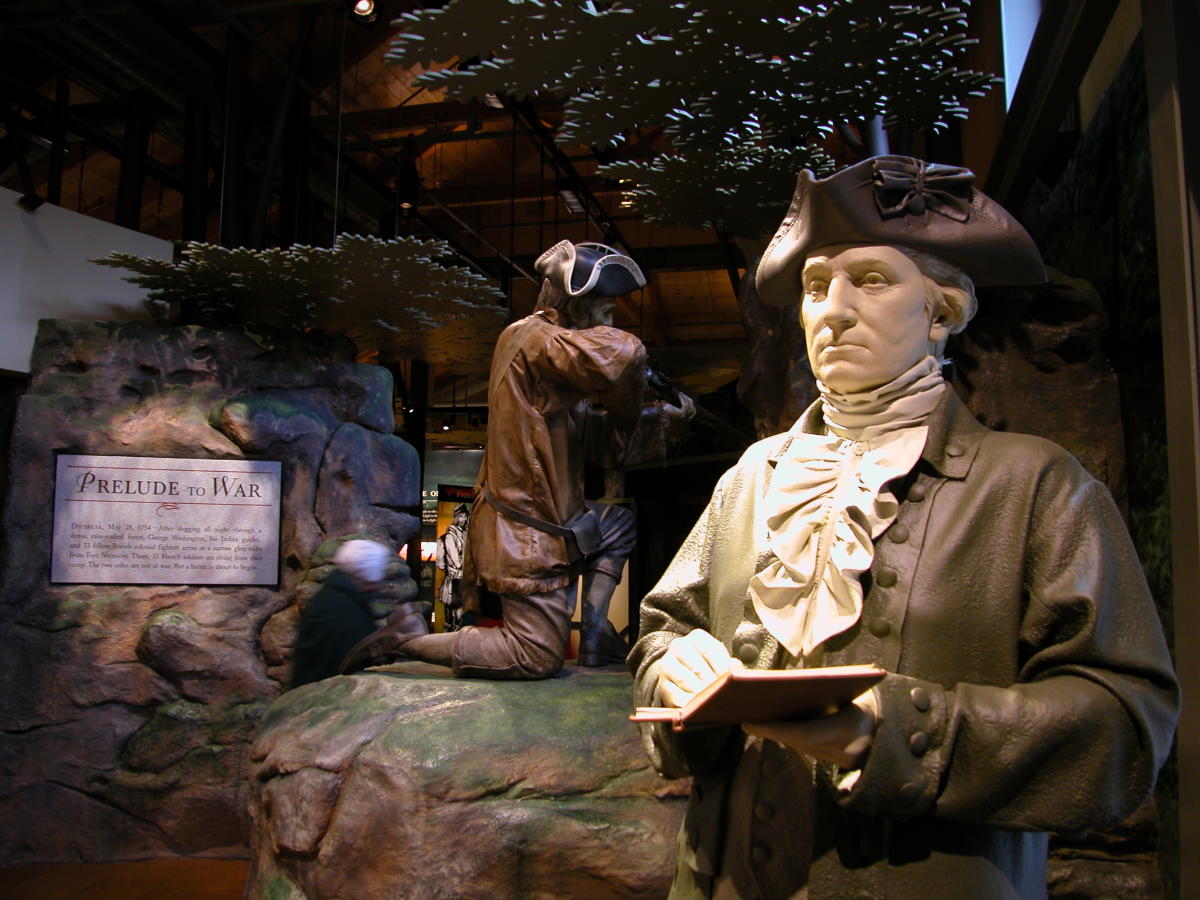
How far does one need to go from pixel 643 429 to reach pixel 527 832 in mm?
1517

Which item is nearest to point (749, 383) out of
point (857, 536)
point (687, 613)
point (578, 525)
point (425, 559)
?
point (578, 525)

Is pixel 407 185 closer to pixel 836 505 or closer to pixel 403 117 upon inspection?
pixel 403 117

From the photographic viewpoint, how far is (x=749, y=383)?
326 cm

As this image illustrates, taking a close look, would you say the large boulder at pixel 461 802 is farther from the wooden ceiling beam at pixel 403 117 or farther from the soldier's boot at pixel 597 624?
the wooden ceiling beam at pixel 403 117

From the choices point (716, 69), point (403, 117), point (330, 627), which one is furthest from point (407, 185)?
point (716, 69)

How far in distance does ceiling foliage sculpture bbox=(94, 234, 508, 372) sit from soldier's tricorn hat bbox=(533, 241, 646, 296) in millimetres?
973

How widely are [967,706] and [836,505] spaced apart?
328 millimetres

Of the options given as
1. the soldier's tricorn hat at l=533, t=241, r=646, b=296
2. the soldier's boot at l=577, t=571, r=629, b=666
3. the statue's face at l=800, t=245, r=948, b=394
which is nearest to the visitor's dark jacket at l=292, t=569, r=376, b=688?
the soldier's boot at l=577, t=571, r=629, b=666

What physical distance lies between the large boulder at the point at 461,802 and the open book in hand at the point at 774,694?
152 cm

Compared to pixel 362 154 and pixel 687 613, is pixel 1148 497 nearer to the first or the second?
pixel 687 613

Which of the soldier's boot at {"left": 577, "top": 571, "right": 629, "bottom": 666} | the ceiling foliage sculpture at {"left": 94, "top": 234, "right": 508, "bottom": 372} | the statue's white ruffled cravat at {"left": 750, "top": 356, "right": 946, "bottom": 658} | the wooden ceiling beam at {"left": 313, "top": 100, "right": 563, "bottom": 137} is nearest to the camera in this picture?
the statue's white ruffled cravat at {"left": 750, "top": 356, "right": 946, "bottom": 658}

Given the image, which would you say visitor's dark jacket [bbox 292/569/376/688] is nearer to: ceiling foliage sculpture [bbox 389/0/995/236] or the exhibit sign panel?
the exhibit sign panel

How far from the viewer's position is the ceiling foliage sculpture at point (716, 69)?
2.18 metres

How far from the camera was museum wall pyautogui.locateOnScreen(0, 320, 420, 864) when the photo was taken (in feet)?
14.7
